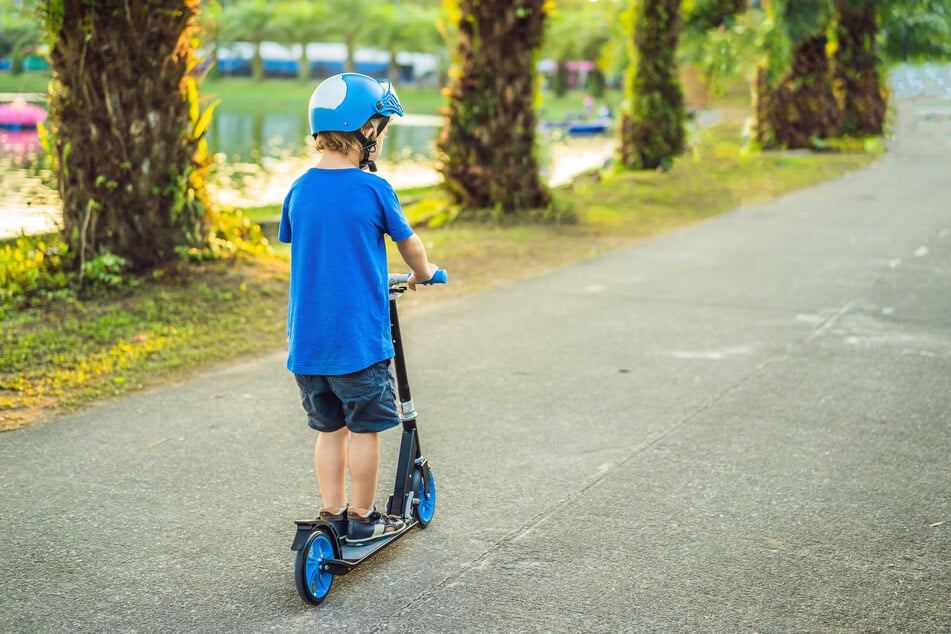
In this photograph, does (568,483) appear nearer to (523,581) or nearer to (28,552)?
(523,581)

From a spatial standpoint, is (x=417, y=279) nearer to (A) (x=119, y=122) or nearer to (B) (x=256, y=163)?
(A) (x=119, y=122)

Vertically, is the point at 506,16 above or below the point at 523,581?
above

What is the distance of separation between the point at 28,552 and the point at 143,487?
71 cm

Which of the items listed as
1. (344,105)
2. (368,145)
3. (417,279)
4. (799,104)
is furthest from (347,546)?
(799,104)

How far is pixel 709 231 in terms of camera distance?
12.7 meters

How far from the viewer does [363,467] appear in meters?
3.78

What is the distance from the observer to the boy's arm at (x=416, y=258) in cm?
377

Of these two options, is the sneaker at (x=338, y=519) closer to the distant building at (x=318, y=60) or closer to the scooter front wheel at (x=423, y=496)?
the scooter front wheel at (x=423, y=496)

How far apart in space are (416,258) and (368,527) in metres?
0.96

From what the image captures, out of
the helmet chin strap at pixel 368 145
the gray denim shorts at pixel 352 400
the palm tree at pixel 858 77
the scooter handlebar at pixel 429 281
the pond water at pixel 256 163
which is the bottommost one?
the pond water at pixel 256 163

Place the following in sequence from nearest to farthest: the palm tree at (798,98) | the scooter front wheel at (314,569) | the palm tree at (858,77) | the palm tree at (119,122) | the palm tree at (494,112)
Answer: the scooter front wheel at (314,569)
the palm tree at (119,122)
the palm tree at (494,112)
the palm tree at (798,98)
the palm tree at (858,77)

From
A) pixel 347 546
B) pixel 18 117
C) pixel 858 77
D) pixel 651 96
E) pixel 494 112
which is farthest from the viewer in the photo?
pixel 18 117

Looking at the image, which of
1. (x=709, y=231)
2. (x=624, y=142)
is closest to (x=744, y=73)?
(x=624, y=142)

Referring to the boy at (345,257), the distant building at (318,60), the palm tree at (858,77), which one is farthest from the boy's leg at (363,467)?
the distant building at (318,60)
